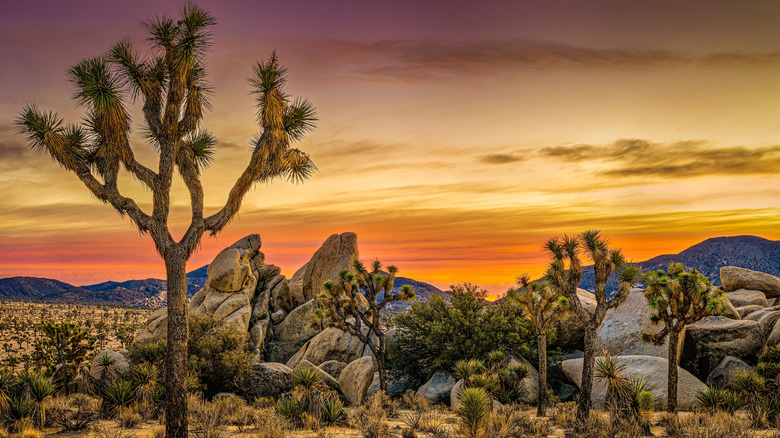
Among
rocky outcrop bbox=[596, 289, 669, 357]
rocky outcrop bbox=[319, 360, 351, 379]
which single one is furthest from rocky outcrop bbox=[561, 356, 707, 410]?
rocky outcrop bbox=[319, 360, 351, 379]

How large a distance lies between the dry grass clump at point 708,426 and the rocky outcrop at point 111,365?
18.3 metres

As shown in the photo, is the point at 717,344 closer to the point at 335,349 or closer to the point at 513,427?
the point at 513,427

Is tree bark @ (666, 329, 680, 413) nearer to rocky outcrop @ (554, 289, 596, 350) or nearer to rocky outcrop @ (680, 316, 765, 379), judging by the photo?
rocky outcrop @ (680, 316, 765, 379)

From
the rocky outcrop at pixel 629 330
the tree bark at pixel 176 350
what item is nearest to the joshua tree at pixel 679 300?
the rocky outcrop at pixel 629 330

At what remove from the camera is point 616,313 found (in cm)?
2572

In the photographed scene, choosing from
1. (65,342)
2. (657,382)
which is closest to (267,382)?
(65,342)

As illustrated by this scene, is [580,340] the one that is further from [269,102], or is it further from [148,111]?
[148,111]

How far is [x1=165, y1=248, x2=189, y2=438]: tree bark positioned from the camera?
12844mm

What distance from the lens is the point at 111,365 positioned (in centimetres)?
1931

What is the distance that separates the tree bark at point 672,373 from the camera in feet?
56.9

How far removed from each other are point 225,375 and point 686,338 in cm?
2004

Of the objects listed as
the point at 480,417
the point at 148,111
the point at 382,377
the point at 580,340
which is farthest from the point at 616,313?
the point at 148,111

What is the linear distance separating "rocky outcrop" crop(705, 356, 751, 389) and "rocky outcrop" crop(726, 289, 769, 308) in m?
9.99

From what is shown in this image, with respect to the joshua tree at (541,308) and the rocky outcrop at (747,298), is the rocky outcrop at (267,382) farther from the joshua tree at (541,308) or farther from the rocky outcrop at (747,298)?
the rocky outcrop at (747,298)
